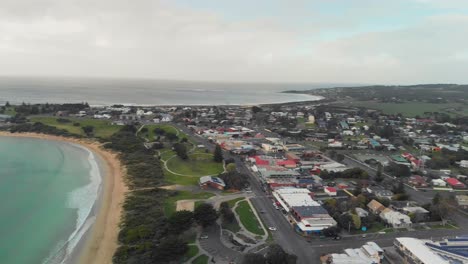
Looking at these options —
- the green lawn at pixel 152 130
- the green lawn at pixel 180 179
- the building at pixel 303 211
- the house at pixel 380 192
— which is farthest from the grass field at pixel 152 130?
the house at pixel 380 192

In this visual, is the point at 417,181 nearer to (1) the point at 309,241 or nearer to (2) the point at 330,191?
(2) the point at 330,191

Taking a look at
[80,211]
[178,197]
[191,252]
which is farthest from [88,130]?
[191,252]

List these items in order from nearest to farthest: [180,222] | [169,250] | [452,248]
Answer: [169,250]
[452,248]
[180,222]

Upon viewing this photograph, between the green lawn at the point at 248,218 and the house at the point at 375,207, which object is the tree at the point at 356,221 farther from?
the green lawn at the point at 248,218

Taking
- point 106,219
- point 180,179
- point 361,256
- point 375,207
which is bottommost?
point 106,219

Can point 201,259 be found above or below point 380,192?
below

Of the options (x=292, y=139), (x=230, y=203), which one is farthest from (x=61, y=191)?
(x=292, y=139)
